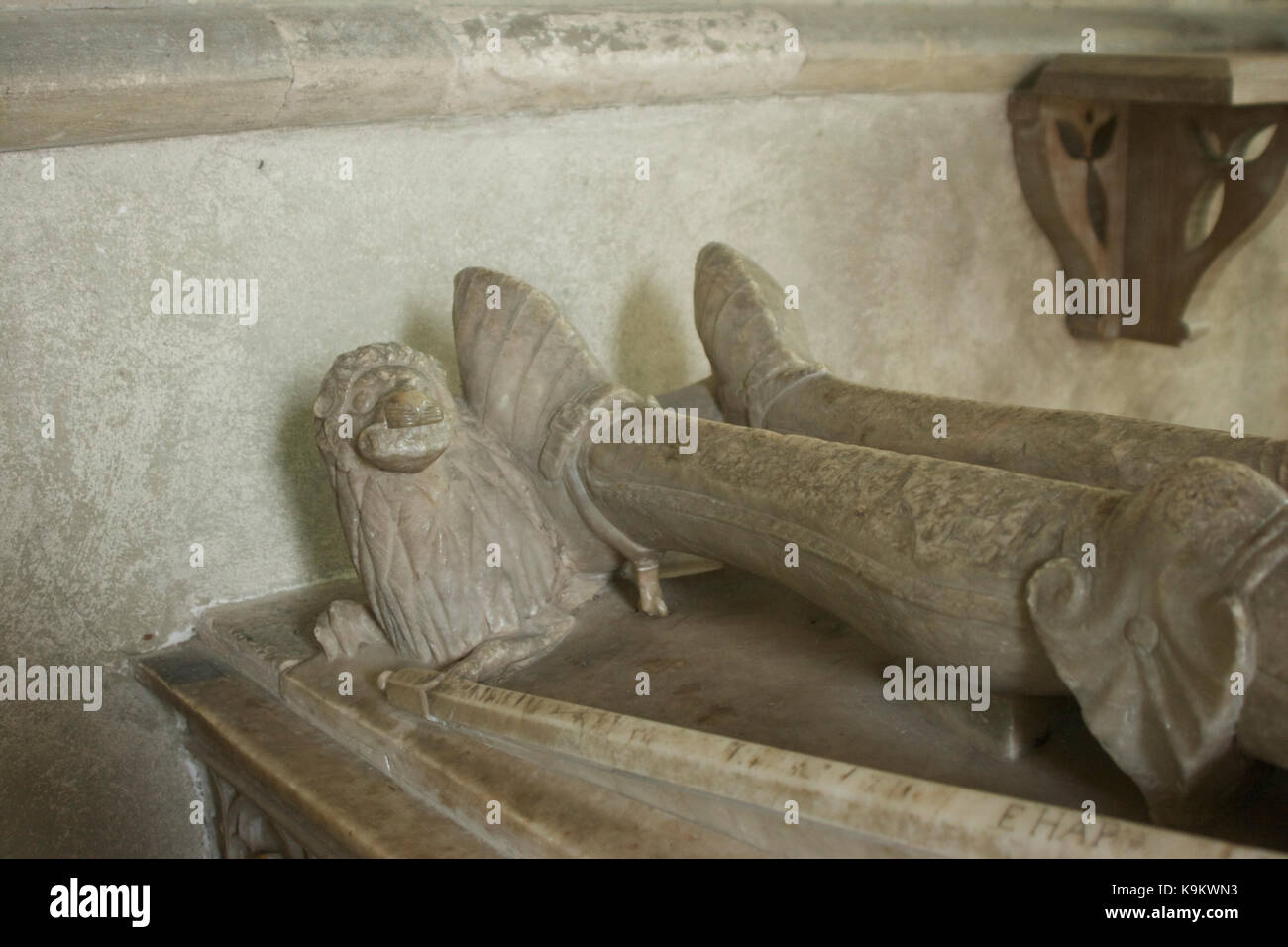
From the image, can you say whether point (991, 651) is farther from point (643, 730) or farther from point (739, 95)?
point (739, 95)

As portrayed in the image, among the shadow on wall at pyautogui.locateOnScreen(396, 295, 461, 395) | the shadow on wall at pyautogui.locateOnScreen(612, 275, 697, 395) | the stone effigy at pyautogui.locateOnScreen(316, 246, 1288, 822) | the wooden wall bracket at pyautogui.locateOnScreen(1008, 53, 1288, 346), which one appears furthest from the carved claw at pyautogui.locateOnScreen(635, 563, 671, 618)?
the wooden wall bracket at pyautogui.locateOnScreen(1008, 53, 1288, 346)

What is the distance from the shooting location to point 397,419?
62.7 inches

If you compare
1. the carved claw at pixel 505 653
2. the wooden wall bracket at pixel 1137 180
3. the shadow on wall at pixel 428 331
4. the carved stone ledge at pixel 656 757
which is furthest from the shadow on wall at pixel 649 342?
the wooden wall bracket at pixel 1137 180

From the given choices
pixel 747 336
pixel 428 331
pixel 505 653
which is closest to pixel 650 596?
pixel 505 653

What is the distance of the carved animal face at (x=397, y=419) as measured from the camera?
62.2 inches

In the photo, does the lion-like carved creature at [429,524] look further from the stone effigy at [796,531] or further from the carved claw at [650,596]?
the carved claw at [650,596]

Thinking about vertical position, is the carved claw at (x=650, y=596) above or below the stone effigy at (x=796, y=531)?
below

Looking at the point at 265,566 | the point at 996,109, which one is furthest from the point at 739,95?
the point at 265,566

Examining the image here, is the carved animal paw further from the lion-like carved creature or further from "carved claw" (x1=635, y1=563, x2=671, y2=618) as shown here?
"carved claw" (x1=635, y1=563, x2=671, y2=618)

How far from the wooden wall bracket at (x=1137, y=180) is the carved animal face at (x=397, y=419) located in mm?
1701

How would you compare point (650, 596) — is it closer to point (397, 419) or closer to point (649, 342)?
point (397, 419)

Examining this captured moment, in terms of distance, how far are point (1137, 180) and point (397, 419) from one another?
2.09 meters

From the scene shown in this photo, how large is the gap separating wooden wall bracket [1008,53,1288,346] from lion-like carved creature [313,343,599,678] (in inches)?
64.3

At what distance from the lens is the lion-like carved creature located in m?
1.63
